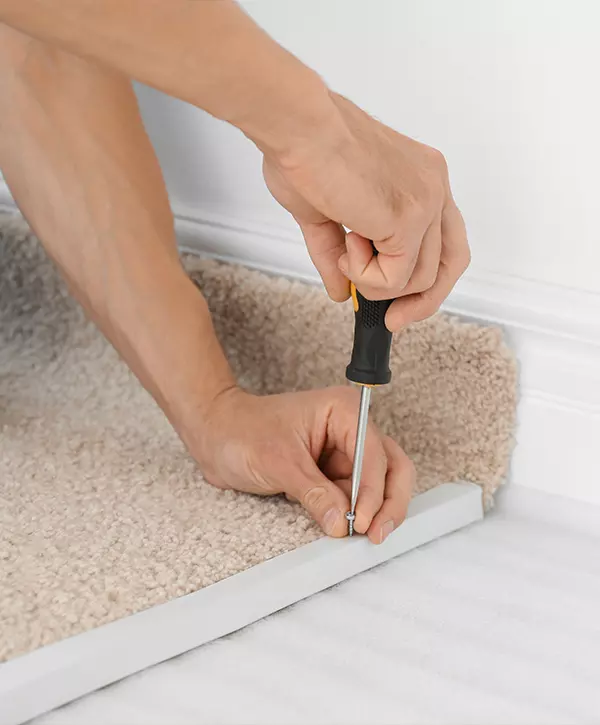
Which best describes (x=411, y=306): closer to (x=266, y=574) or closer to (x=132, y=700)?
(x=266, y=574)

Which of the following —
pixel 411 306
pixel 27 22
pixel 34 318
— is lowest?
pixel 34 318

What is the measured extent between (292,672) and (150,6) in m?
0.39

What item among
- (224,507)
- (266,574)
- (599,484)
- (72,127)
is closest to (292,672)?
(266,574)

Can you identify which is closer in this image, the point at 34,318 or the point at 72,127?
the point at 72,127

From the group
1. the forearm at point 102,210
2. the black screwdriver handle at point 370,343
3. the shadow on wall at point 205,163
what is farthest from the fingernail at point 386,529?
the shadow on wall at point 205,163

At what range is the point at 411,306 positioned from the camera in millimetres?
666

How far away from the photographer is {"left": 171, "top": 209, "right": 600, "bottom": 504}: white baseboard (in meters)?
0.79

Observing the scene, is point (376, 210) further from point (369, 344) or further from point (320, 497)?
point (320, 497)

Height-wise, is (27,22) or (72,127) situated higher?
(27,22)

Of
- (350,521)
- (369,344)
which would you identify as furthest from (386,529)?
(369,344)

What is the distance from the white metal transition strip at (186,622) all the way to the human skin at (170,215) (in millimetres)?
28

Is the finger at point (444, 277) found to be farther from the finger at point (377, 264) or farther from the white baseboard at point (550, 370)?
the white baseboard at point (550, 370)

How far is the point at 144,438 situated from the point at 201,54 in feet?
1.63

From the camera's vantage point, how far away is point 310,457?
757 millimetres
